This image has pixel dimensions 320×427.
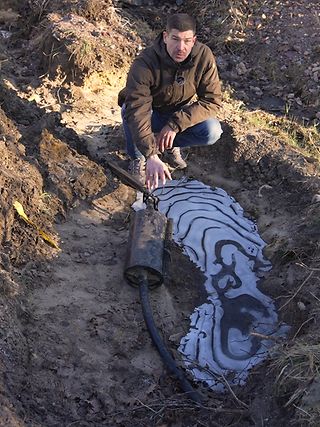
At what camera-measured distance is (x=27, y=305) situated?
351cm

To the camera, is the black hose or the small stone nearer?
the black hose

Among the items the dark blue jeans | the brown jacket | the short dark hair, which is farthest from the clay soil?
the short dark hair

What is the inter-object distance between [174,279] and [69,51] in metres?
2.88

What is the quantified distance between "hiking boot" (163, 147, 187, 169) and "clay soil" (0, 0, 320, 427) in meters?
0.19

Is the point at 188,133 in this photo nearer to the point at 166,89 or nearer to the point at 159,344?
the point at 166,89

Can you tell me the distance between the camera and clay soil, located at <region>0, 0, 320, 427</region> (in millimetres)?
3078

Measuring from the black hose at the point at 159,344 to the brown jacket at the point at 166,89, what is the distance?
92 cm

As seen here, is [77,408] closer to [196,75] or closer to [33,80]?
[196,75]

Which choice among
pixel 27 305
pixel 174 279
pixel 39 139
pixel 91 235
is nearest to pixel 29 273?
pixel 27 305

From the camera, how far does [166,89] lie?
4.39 m

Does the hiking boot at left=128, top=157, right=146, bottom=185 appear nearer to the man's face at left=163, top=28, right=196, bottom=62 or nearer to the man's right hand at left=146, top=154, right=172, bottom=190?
the man's right hand at left=146, top=154, right=172, bottom=190

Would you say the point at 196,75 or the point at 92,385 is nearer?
the point at 92,385

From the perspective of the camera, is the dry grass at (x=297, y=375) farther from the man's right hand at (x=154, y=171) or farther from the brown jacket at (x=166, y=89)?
the brown jacket at (x=166, y=89)

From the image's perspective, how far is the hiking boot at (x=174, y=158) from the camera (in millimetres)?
5016
